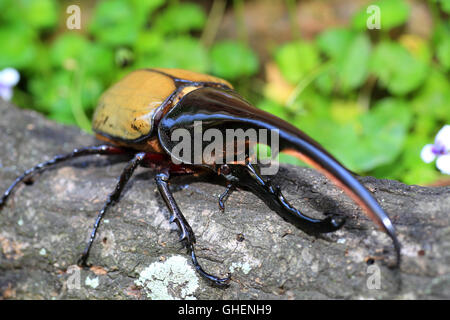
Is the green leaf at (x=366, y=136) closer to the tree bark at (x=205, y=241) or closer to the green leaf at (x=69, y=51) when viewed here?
the tree bark at (x=205, y=241)

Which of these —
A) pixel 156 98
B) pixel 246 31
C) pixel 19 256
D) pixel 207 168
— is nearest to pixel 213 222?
pixel 207 168

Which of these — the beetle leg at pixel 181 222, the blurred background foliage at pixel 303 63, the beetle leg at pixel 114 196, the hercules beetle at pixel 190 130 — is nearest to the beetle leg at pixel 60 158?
the hercules beetle at pixel 190 130

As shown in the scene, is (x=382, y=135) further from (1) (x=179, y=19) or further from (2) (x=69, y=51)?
(2) (x=69, y=51)

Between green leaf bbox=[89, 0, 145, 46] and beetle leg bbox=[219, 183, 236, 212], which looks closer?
beetle leg bbox=[219, 183, 236, 212]

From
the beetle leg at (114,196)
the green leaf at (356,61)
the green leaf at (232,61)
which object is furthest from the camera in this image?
the green leaf at (232,61)

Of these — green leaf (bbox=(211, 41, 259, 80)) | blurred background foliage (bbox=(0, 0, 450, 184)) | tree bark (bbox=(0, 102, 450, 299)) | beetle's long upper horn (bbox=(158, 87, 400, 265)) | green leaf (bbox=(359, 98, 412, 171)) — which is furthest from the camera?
green leaf (bbox=(211, 41, 259, 80))

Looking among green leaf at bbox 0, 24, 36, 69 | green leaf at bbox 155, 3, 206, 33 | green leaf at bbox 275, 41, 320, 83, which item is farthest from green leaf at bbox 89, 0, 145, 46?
green leaf at bbox 275, 41, 320, 83

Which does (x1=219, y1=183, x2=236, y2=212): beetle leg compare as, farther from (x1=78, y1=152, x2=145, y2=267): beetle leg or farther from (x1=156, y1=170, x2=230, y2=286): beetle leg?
(x1=78, y1=152, x2=145, y2=267): beetle leg

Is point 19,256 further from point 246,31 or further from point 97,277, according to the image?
point 246,31
